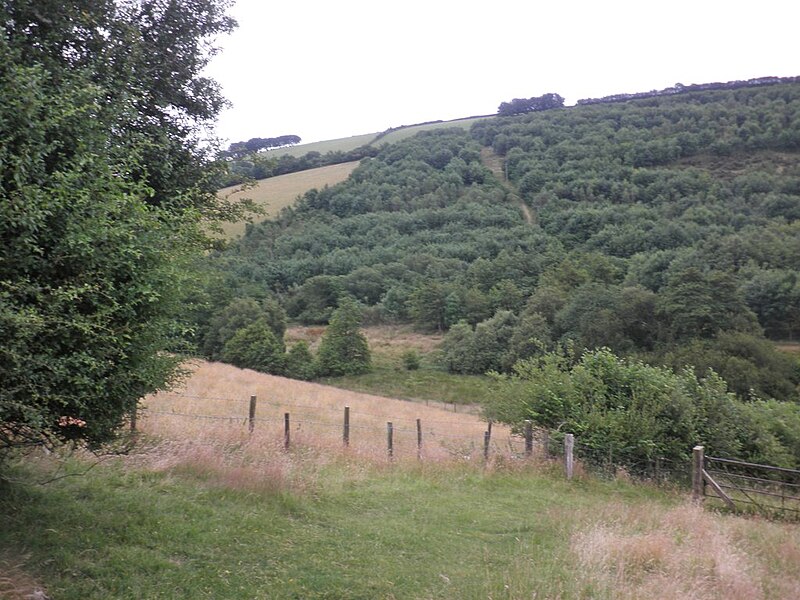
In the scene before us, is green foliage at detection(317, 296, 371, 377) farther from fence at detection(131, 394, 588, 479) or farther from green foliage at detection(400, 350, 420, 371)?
fence at detection(131, 394, 588, 479)

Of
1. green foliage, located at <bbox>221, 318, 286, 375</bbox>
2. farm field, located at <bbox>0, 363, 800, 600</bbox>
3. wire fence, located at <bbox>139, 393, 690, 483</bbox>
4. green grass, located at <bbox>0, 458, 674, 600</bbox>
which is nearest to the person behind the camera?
green grass, located at <bbox>0, 458, 674, 600</bbox>

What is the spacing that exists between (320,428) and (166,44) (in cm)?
1159

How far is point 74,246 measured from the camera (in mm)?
4637

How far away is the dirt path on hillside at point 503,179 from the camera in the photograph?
12081 centimetres

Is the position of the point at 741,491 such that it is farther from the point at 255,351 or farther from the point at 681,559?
the point at 255,351

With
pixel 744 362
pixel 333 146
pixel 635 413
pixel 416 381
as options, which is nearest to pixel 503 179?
pixel 333 146

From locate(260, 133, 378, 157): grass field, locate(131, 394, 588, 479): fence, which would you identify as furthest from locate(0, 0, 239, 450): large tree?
locate(260, 133, 378, 157): grass field

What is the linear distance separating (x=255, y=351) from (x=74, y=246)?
58.4m

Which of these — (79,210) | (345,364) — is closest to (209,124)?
(79,210)

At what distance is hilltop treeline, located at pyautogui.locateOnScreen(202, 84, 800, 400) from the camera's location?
58125mm

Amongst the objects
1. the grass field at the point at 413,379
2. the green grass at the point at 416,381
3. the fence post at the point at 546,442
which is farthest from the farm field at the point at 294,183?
the fence post at the point at 546,442

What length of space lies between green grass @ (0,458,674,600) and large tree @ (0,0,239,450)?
1.33 meters

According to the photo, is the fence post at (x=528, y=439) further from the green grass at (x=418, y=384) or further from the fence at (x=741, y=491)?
the green grass at (x=418, y=384)

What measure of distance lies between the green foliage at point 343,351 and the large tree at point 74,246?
5743cm
